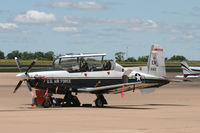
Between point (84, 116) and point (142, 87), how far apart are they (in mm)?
6245

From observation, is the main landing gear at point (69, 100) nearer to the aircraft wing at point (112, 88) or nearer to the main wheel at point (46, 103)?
the aircraft wing at point (112, 88)

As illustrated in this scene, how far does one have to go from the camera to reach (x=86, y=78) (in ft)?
76.8

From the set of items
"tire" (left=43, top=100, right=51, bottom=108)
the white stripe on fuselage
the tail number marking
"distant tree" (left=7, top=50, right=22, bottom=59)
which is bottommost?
"tire" (left=43, top=100, right=51, bottom=108)

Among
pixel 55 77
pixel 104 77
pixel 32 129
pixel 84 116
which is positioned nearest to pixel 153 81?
pixel 104 77

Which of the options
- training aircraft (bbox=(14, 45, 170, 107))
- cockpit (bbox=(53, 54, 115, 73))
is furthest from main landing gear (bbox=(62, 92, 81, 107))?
cockpit (bbox=(53, 54, 115, 73))

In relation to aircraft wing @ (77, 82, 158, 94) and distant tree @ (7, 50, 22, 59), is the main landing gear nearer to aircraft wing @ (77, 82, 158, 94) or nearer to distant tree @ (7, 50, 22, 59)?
aircraft wing @ (77, 82, 158, 94)

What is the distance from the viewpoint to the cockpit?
76.7 feet

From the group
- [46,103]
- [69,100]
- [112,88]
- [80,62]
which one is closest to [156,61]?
[112,88]

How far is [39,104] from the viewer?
2291 cm

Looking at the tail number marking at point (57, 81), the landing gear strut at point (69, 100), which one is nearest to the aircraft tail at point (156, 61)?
the landing gear strut at point (69, 100)

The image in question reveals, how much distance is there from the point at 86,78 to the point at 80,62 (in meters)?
0.76

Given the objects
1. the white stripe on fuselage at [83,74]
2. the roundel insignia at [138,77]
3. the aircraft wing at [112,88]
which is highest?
the white stripe on fuselage at [83,74]

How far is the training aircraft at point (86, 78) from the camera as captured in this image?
22.6 m

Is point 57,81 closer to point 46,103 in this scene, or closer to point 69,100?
point 46,103
